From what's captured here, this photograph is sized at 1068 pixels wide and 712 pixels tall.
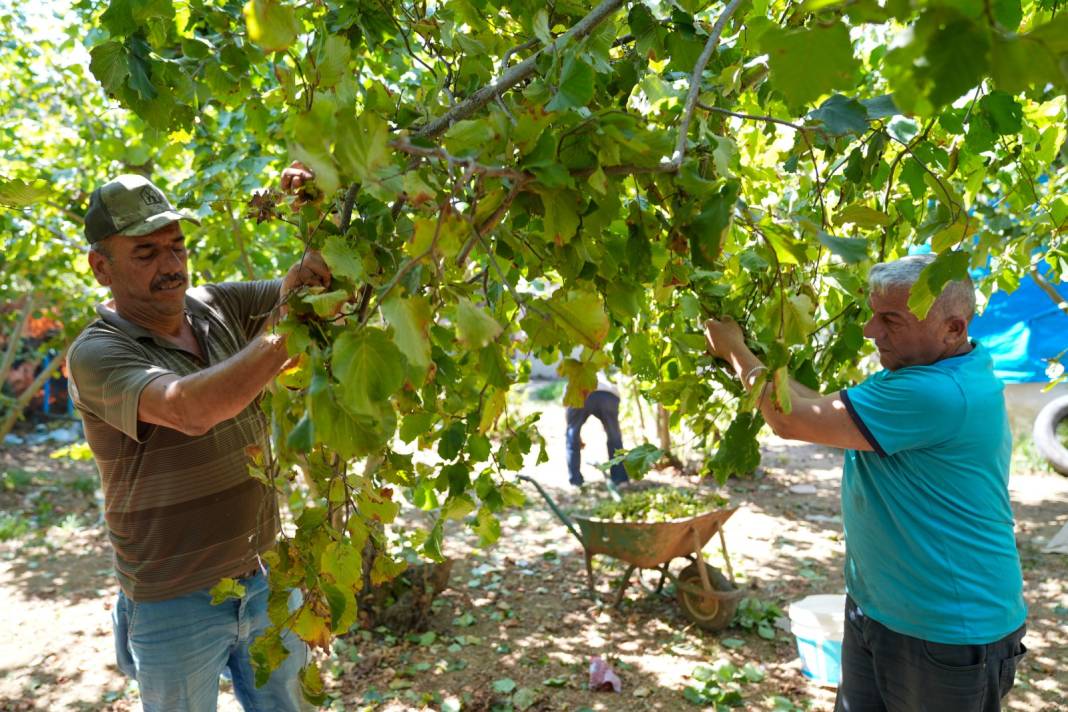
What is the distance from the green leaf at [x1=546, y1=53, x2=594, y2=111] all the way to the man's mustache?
62.4 inches

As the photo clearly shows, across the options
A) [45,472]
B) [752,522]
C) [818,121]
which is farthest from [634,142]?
[45,472]

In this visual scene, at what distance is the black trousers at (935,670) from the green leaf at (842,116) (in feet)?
5.04

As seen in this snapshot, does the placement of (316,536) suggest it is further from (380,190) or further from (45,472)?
(45,472)

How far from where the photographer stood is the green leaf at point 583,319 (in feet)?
3.30

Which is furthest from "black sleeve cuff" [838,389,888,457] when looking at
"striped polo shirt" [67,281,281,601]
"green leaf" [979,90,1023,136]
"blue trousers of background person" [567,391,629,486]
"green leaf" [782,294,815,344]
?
"blue trousers of background person" [567,391,629,486]

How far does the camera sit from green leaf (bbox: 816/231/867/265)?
38.5 inches

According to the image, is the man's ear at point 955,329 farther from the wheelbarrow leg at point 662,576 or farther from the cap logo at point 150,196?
the wheelbarrow leg at point 662,576

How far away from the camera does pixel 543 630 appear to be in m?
4.69

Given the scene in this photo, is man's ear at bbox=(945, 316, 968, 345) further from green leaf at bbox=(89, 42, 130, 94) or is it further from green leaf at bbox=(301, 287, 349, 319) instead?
green leaf at bbox=(89, 42, 130, 94)

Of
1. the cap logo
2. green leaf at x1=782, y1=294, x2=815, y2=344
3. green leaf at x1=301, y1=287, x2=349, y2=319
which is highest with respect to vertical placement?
the cap logo

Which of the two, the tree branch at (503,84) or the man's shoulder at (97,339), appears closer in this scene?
the tree branch at (503,84)

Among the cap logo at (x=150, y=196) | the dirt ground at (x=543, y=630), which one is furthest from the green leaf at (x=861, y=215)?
the dirt ground at (x=543, y=630)

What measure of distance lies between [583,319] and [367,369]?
0.94 feet

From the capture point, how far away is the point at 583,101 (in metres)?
1.04
